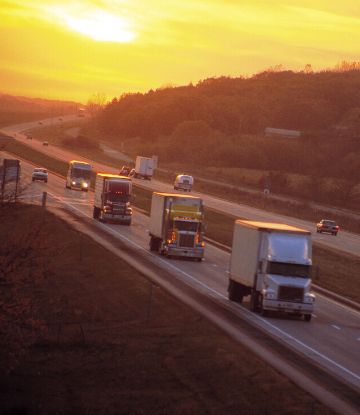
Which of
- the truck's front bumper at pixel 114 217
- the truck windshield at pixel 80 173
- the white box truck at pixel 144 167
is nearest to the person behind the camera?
the truck's front bumper at pixel 114 217

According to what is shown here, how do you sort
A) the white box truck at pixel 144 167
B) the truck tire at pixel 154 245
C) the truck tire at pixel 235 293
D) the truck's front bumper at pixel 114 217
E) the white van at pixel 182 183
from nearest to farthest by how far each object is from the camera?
the truck tire at pixel 235 293
the truck tire at pixel 154 245
the truck's front bumper at pixel 114 217
the white van at pixel 182 183
the white box truck at pixel 144 167

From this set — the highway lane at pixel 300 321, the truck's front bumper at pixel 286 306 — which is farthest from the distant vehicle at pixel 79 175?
the truck's front bumper at pixel 286 306

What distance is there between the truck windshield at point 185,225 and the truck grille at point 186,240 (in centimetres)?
45

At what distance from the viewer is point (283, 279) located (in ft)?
74.2

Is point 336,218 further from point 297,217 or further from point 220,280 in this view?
point 220,280

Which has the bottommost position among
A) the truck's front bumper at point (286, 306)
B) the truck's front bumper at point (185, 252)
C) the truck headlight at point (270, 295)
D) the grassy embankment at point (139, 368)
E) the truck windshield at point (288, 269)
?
the grassy embankment at point (139, 368)

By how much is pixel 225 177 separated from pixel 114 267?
330 feet

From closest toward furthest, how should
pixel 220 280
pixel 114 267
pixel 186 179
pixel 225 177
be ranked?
pixel 220 280 < pixel 114 267 < pixel 186 179 < pixel 225 177

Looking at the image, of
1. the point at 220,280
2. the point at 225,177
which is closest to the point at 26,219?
the point at 220,280

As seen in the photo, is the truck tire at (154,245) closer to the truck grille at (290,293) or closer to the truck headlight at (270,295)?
the truck headlight at (270,295)

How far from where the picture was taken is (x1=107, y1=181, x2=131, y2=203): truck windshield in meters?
49.8

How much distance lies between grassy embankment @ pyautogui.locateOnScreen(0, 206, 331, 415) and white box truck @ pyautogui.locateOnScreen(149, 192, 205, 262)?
6618mm

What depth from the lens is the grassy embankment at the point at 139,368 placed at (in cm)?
1576

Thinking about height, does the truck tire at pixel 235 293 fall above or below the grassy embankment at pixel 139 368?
above
